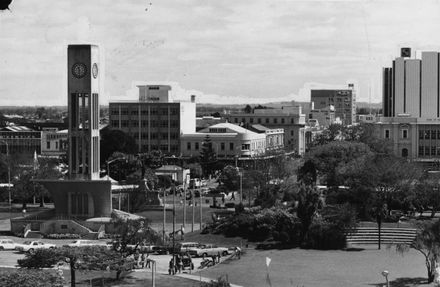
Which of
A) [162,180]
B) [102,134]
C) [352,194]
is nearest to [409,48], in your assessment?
[102,134]

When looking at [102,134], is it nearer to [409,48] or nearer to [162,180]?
[162,180]

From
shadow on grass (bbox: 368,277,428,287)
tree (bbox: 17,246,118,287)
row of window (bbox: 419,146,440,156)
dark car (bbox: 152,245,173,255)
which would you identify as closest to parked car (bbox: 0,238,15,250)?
dark car (bbox: 152,245,173,255)

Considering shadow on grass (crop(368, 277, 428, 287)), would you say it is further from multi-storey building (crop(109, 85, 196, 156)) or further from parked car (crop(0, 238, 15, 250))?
multi-storey building (crop(109, 85, 196, 156))

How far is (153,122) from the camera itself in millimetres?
126875

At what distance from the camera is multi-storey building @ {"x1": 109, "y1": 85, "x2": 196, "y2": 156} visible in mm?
126188

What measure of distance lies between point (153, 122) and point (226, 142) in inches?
428

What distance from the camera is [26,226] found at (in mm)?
61531

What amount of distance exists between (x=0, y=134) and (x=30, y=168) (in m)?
63.4

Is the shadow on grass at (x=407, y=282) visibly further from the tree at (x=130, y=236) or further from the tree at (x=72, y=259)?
the tree at (x=72, y=259)

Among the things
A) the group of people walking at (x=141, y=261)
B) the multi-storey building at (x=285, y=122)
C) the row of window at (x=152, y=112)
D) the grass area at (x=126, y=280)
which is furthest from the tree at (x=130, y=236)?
the multi-storey building at (x=285, y=122)

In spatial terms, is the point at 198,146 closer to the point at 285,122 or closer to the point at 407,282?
the point at 285,122

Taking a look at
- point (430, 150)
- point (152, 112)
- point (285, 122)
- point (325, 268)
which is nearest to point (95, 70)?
point (325, 268)

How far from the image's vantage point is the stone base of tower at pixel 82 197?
64188 mm

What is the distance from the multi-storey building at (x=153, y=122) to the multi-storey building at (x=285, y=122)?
19464mm
